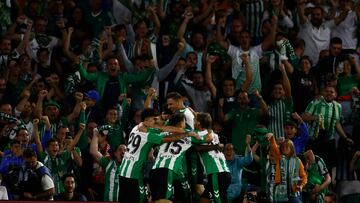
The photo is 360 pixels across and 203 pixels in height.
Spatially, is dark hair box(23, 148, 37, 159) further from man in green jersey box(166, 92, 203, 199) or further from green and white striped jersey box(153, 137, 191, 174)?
man in green jersey box(166, 92, 203, 199)

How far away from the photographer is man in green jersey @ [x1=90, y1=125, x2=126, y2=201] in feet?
75.8

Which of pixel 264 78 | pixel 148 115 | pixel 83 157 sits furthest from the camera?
pixel 264 78

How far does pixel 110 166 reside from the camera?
76.2 feet

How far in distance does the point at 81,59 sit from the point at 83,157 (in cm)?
248

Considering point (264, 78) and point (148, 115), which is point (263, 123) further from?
point (148, 115)

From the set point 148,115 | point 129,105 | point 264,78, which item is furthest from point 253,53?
point 148,115

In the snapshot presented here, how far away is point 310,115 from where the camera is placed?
24734mm

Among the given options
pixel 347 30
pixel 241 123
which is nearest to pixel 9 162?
pixel 241 123

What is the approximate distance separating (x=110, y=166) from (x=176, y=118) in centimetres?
182

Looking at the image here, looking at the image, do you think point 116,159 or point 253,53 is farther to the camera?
point 253,53

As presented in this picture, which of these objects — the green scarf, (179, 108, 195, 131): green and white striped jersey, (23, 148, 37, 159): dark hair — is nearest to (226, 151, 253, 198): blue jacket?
the green scarf

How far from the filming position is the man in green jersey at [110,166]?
23.1 meters

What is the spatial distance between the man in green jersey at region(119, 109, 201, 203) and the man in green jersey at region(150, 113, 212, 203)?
4.6 inches

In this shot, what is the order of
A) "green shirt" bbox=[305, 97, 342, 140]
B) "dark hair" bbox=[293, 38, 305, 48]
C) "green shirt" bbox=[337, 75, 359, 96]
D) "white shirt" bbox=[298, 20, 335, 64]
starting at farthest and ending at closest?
"white shirt" bbox=[298, 20, 335, 64], "dark hair" bbox=[293, 38, 305, 48], "green shirt" bbox=[337, 75, 359, 96], "green shirt" bbox=[305, 97, 342, 140]
